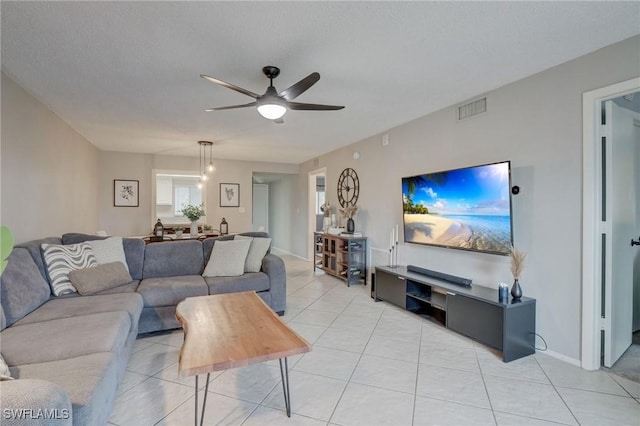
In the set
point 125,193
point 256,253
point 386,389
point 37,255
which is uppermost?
point 125,193

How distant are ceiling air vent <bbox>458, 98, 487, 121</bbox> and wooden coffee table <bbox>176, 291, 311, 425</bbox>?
2861 mm

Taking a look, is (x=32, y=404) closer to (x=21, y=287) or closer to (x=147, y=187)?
(x=21, y=287)

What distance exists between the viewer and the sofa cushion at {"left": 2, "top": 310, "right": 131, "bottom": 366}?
63.4 inches

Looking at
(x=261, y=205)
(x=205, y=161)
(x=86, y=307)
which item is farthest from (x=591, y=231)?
(x=261, y=205)

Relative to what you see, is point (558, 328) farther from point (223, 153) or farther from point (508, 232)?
point (223, 153)

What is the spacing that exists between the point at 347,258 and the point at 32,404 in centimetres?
430

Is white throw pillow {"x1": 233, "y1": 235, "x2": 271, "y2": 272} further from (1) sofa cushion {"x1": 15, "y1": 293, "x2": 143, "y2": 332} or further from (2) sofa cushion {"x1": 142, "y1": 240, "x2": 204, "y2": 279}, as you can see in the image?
(1) sofa cushion {"x1": 15, "y1": 293, "x2": 143, "y2": 332}

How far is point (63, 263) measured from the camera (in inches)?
109

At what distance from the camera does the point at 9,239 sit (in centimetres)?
104

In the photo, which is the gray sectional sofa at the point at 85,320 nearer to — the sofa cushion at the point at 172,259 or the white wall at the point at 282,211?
the sofa cushion at the point at 172,259

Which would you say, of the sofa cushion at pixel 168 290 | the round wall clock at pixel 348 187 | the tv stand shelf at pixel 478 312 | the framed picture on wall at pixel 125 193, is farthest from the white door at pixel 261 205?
the tv stand shelf at pixel 478 312

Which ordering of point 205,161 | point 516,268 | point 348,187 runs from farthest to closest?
point 205,161
point 348,187
point 516,268

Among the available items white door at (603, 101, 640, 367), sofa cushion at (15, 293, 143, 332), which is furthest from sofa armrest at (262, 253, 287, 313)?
white door at (603, 101, 640, 367)

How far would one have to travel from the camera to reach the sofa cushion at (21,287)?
2.07m
